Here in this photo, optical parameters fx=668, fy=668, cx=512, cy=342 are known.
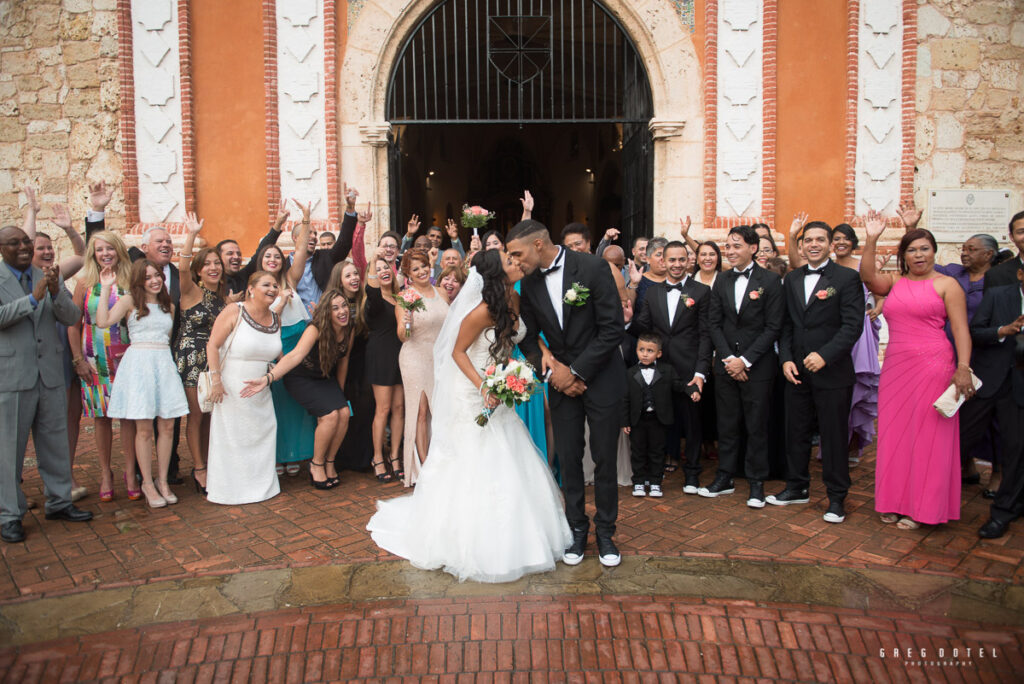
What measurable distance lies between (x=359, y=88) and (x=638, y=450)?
281 inches

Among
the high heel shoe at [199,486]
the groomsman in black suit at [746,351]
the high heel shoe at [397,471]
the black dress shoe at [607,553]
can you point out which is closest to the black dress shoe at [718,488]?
the groomsman in black suit at [746,351]

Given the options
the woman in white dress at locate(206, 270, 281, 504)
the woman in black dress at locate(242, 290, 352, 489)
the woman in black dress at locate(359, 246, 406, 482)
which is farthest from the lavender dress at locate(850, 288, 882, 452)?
the woman in white dress at locate(206, 270, 281, 504)

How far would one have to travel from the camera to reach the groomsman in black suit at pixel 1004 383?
4.62 meters

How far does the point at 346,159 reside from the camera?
32.5 ft

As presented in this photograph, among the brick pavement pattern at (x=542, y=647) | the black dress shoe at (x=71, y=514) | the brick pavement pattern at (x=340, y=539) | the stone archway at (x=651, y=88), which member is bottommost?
the brick pavement pattern at (x=542, y=647)

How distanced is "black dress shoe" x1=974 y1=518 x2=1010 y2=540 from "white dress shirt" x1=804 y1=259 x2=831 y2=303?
1938 mm

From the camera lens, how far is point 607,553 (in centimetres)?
416

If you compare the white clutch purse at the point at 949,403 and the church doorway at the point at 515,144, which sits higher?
the church doorway at the point at 515,144

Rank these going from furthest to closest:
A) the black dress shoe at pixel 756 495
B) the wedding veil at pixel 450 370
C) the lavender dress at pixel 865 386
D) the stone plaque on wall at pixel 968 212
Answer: the stone plaque on wall at pixel 968 212, the lavender dress at pixel 865 386, the black dress shoe at pixel 756 495, the wedding veil at pixel 450 370

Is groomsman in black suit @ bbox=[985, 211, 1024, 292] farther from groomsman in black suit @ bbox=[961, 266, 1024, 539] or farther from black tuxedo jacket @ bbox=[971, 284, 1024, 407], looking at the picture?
black tuxedo jacket @ bbox=[971, 284, 1024, 407]

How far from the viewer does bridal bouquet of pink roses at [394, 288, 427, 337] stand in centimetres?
559

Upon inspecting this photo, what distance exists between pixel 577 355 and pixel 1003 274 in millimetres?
3656

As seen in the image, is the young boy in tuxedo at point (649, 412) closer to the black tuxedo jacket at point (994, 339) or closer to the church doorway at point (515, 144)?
the black tuxedo jacket at point (994, 339)

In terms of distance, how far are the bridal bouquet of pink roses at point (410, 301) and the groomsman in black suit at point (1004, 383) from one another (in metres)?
4.27
